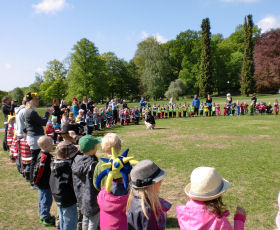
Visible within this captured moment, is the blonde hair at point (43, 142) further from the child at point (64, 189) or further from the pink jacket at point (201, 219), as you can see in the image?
the pink jacket at point (201, 219)

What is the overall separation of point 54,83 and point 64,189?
61.7 metres

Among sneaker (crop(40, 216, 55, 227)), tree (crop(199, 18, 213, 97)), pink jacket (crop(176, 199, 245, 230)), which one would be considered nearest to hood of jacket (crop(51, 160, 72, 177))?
sneaker (crop(40, 216, 55, 227))

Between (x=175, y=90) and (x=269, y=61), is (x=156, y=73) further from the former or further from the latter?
(x=269, y=61)

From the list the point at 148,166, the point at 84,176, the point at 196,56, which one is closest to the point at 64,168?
the point at 84,176

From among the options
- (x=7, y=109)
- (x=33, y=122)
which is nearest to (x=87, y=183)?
(x=33, y=122)

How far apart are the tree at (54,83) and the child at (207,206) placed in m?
60.4

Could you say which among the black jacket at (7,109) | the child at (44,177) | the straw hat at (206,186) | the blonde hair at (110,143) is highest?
the black jacket at (7,109)

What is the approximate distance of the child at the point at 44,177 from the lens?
4.26 m

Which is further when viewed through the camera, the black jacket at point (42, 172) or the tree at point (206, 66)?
the tree at point (206, 66)

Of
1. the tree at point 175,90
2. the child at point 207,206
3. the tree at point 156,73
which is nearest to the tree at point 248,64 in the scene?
the tree at point 175,90

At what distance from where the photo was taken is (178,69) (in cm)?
6069

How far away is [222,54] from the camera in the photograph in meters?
62.1

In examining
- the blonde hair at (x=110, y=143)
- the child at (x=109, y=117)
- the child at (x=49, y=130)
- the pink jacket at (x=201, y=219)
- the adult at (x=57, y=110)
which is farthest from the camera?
the child at (x=109, y=117)

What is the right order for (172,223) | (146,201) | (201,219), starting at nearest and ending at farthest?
(201,219), (146,201), (172,223)
